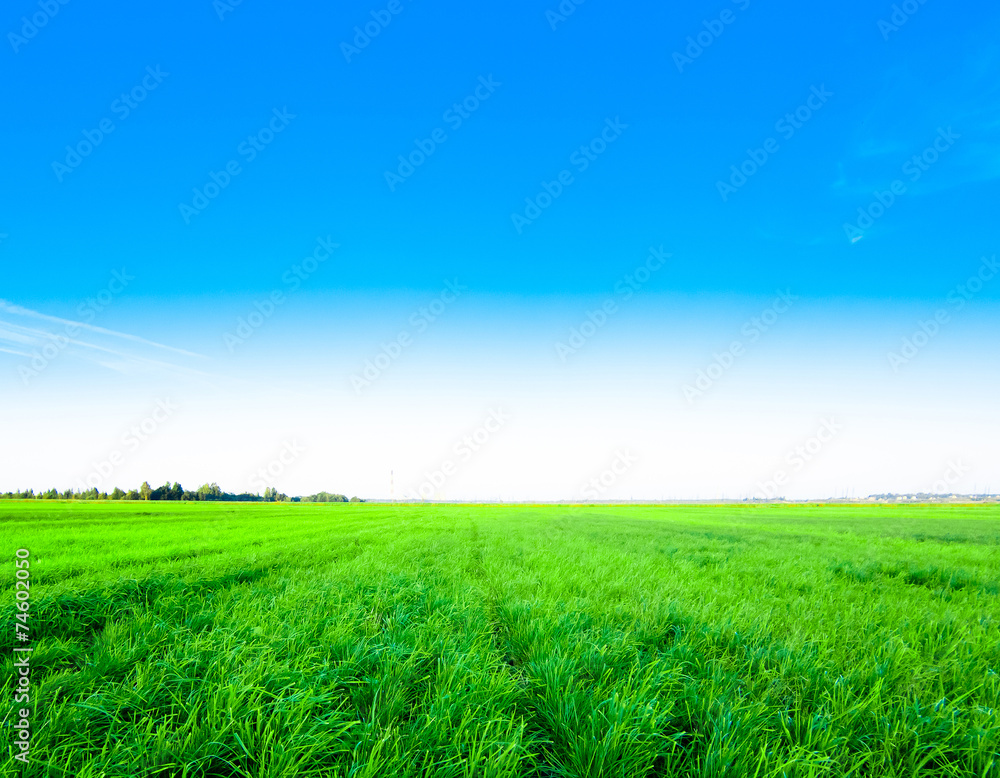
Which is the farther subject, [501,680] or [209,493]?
[209,493]

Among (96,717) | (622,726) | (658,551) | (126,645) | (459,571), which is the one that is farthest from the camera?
(658,551)

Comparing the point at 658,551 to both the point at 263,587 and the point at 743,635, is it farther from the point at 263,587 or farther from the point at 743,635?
the point at 263,587

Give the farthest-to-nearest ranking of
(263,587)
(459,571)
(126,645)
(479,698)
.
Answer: (459,571) < (263,587) < (126,645) < (479,698)

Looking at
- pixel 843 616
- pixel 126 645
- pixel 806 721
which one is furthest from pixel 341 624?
pixel 843 616

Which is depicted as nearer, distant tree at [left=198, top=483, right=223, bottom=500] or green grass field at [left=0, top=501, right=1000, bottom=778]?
green grass field at [left=0, top=501, right=1000, bottom=778]

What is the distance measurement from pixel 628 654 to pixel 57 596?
6901 millimetres

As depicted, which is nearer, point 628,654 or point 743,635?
point 628,654

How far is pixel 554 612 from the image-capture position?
4.93 metres

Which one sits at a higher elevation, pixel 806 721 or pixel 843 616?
pixel 806 721

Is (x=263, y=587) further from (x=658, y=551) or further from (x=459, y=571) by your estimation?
(x=658, y=551)

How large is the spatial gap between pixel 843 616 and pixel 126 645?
7873 mm

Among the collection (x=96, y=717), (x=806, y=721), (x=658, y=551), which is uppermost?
(x=96, y=717)

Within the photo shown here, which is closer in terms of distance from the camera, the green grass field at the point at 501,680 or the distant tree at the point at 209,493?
the green grass field at the point at 501,680

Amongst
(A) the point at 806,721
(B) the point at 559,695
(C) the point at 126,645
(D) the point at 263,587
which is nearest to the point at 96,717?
(C) the point at 126,645
